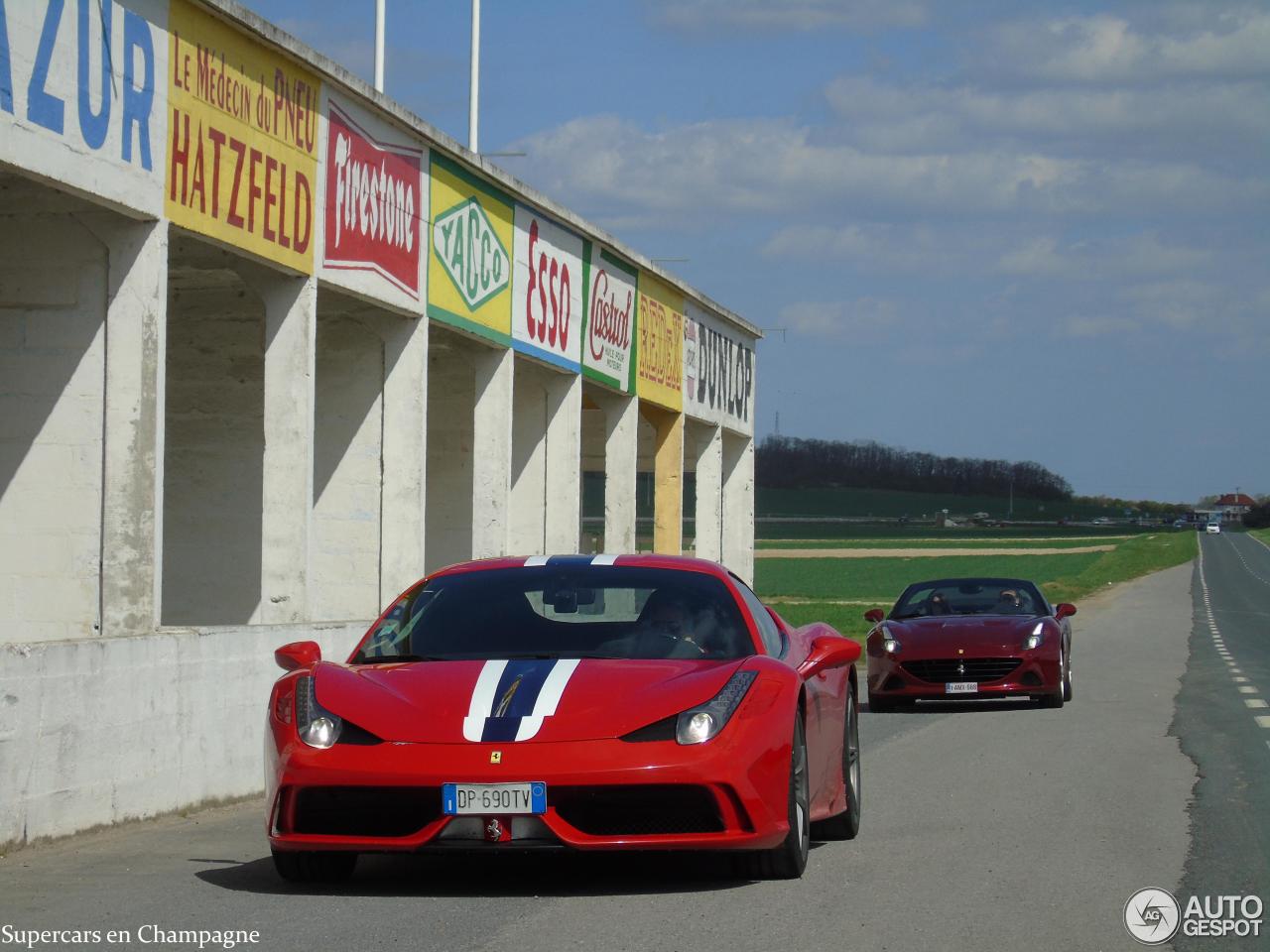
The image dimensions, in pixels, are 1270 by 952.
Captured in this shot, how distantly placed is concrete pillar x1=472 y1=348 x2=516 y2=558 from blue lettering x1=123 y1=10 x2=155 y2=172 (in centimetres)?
888

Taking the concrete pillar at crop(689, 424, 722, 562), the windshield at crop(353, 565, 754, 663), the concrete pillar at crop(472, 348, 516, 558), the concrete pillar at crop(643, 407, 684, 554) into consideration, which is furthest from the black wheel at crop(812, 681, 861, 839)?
the concrete pillar at crop(689, 424, 722, 562)

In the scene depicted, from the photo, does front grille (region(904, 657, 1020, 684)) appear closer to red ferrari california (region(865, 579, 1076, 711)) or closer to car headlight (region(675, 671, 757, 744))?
red ferrari california (region(865, 579, 1076, 711))

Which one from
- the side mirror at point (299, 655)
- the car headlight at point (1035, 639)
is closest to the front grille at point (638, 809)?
the side mirror at point (299, 655)

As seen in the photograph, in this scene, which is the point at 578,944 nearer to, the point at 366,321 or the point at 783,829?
the point at 783,829

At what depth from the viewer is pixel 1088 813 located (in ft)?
31.6

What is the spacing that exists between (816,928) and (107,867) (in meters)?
3.31

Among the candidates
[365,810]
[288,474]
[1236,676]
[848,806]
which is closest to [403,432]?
[288,474]

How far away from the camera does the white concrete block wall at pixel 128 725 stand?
8.45m

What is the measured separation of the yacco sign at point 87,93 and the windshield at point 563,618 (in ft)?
14.1

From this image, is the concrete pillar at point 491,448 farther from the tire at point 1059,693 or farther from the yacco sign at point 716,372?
the yacco sign at point 716,372

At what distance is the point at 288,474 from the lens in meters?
14.5

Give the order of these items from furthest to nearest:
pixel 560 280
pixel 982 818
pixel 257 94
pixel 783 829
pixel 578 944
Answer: pixel 560 280 → pixel 257 94 → pixel 982 818 → pixel 783 829 → pixel 578 944

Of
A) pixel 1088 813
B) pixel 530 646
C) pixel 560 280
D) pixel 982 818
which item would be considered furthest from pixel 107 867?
pixel 560 280

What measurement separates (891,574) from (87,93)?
6830cm
